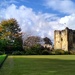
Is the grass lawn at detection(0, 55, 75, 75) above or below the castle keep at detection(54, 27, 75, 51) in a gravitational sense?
below

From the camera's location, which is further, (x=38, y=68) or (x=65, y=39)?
(x=65, y=39)

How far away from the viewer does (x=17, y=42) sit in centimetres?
6078

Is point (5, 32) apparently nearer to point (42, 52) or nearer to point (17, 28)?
point (17, 28)

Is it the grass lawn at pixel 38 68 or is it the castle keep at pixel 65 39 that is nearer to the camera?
the grass lawn at pixel 38 68

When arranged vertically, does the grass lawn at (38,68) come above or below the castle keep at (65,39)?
below

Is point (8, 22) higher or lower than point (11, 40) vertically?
higher

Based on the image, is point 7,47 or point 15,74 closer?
point 15,74

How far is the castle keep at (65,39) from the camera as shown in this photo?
63.3 meters

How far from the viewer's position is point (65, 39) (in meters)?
64.0

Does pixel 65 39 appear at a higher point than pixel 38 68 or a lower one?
higher

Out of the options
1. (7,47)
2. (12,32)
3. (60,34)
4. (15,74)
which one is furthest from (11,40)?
(15,74)

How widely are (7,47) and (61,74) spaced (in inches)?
1741

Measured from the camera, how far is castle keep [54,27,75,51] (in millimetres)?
63281

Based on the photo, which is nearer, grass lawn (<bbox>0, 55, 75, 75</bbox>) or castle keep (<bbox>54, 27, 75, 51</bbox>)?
grass lawn (<bbox>0, 55, 75, 75</bbox>)
